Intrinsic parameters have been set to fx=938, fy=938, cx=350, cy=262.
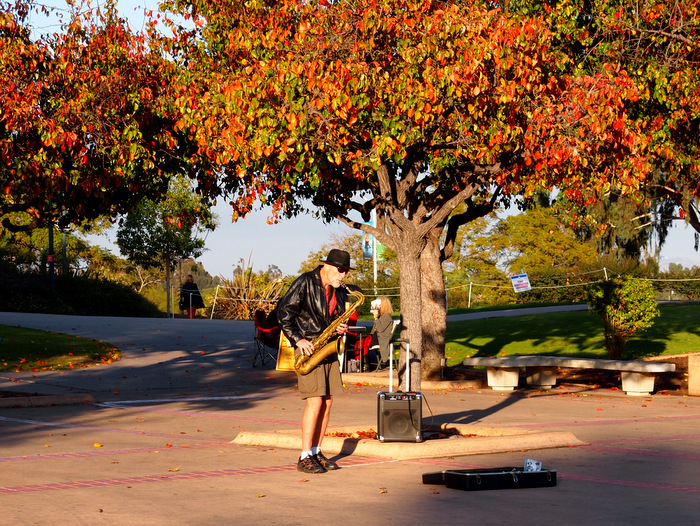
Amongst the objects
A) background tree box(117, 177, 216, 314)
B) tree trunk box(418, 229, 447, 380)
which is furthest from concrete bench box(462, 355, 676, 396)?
background tree box(117, 177, 216, 314)

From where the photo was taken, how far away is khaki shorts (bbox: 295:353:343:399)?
812cm

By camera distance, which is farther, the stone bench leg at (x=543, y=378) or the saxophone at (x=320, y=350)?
the stone bench leg at (x=543, y=378)

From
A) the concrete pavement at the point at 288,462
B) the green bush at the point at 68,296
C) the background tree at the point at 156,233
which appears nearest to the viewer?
the concrete pavement at the point at 288,462

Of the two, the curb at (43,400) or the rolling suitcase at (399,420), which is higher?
the rolling suitcase at (399,420)

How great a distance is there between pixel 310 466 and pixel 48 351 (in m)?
13.3

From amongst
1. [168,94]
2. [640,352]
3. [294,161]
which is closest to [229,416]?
[294,161]

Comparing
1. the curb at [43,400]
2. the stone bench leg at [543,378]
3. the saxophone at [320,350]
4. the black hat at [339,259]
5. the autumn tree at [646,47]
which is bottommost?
the curb at [43,400]

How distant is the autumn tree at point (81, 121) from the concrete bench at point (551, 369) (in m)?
6.65

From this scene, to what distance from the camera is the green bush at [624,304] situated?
1827 cm

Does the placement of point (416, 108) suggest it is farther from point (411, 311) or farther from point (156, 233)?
point (156, 233)

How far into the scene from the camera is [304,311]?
8.29m

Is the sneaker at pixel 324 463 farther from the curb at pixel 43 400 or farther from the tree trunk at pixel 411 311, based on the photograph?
the curb at pixel 43 400

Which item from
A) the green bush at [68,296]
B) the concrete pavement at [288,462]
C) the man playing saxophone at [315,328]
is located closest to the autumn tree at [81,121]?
the concrete pavement at [288,462]

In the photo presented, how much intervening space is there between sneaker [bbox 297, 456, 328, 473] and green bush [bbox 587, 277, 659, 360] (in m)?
11.6
